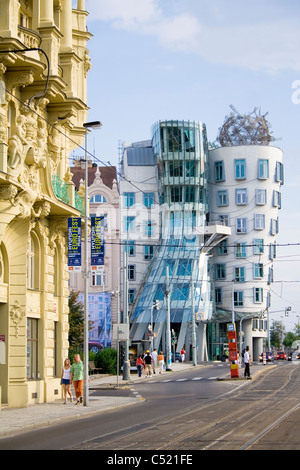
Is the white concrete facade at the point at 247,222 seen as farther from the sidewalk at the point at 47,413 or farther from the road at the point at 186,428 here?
the road at the point at 186,428

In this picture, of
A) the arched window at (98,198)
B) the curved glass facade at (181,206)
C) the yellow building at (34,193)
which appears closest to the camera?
the yellow building at (34,193)

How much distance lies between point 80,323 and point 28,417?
48136 mm

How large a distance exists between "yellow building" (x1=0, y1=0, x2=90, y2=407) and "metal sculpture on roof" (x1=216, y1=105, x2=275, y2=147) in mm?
80228

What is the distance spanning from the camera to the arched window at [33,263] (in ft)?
101

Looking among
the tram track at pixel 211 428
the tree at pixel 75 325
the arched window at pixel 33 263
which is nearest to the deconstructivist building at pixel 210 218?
the tree at pixel 75 325

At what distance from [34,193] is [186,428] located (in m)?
12.2

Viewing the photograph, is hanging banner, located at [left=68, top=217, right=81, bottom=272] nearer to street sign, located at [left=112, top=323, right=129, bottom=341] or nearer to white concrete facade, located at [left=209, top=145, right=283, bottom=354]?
street sign, located at [left=112, top=323, right=129, bottom=341]

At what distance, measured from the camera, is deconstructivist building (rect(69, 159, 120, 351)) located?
314 ft

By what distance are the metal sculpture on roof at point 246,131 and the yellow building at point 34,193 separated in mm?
80228

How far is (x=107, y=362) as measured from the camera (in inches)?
2306

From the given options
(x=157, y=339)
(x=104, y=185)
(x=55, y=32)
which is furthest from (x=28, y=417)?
(x=104, y=185)

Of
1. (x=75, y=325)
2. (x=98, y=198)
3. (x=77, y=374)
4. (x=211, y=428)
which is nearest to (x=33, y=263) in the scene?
(x=77, y=374)

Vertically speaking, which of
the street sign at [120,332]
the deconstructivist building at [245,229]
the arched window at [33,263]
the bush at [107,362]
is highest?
the deconstructivist building at [245,229]

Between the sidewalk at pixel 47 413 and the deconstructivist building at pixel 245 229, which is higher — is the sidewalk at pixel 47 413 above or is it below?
below
